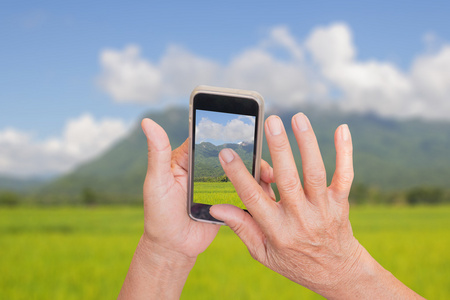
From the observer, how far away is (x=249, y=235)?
66.8 inches

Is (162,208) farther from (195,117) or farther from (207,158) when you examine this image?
(195,117)

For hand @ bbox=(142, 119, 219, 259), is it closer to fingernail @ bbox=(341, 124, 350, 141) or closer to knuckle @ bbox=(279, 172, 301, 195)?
knuckle @ bbox=(279, 172, 301, 195)

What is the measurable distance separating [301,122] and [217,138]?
46 cm

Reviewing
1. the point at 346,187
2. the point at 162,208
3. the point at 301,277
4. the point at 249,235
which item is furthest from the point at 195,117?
the point at 301,277

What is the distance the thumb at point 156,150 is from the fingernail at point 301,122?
61cm

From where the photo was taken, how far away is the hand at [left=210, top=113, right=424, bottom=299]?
1402 millimetres

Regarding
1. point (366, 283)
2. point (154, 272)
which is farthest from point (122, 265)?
point (366, 283)

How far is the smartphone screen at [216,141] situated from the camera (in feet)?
5.32

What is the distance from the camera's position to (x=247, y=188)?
1475mm

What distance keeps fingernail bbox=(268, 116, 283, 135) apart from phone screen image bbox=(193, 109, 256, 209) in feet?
0.81

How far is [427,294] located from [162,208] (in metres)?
5.77

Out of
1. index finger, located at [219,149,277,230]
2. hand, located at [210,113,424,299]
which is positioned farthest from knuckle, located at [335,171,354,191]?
index finger, located at [219,149,277,230]

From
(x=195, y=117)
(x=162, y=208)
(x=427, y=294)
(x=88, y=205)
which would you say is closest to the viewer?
(x=195, y=117)

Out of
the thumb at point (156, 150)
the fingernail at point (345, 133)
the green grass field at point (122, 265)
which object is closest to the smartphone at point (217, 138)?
the thumb at point (156, 150)
